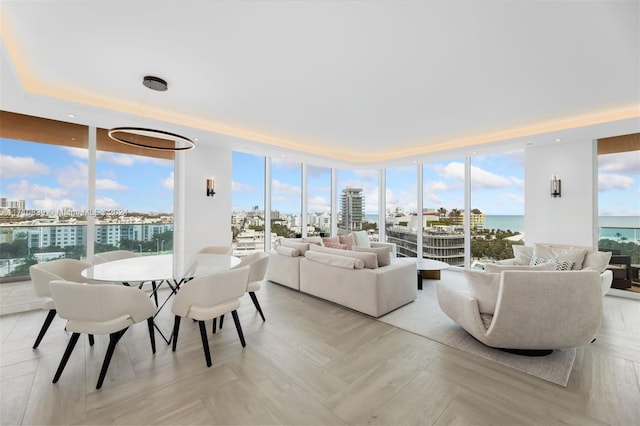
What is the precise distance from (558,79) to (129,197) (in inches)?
249

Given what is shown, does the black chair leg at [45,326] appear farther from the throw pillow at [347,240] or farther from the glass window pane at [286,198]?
the throw pillow at [347,240]

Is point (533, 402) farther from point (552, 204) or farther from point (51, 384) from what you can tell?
point (552, 204)

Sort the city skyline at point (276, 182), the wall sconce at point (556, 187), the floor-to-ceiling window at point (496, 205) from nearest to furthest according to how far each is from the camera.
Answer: the city skyline at point (276, 182), the wall sconce at point (556, 187), the floor-to-ceiling window at point (496, 205)

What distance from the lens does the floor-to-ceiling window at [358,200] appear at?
26.4ft

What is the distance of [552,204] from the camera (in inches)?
200

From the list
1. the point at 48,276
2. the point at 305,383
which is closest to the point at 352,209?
the point at 305,383

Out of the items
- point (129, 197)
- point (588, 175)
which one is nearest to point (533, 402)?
point (588, 175)

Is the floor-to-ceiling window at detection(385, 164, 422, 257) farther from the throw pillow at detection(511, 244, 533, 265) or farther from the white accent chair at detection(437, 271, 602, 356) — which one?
the white accent chair at detection(437, 271, 602, 356)

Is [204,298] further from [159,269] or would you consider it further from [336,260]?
[336,260]

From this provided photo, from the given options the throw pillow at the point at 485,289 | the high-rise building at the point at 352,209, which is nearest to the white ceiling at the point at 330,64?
the throw pillow at the point at 485,289

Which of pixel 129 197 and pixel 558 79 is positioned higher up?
pixel 558 79

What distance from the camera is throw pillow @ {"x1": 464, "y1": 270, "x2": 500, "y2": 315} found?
252 centimetres

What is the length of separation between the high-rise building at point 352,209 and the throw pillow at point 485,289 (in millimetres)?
5484

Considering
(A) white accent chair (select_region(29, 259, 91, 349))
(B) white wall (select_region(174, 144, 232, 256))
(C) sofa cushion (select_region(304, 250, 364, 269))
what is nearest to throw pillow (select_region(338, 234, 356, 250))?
(C) sofa cushion (select_region(304, 250, 364, 269))
